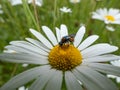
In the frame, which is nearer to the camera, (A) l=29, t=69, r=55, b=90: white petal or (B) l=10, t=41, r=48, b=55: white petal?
(A) l=29, t=69, r=55, b=90: white petal

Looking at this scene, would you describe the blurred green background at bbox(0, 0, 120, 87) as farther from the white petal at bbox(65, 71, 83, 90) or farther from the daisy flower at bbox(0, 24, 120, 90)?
the white petal at bbox(65, 71, 83, 90)

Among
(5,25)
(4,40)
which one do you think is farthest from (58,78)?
(5,25)

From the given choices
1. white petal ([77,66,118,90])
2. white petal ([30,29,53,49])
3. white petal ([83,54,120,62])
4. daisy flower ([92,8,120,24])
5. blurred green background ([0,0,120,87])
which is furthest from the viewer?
daisy flower ([92,8,120,24])

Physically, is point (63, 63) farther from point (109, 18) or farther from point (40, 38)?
point (109, 18)

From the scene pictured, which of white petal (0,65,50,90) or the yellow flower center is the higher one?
the yellow flower center

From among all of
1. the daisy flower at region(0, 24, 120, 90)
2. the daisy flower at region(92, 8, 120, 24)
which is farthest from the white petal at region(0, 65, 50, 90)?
the daisy flower at region(92, 8, 120, 24)

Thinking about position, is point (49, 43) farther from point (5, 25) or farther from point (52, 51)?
point (5, 25)

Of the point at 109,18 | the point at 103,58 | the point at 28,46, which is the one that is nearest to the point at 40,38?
the point at 28,46
